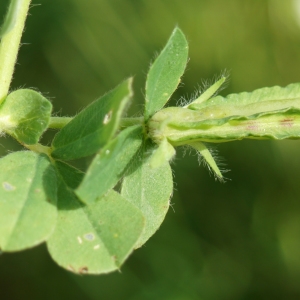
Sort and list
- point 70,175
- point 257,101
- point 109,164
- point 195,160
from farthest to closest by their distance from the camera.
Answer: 1. point 195,160
2. point 257,101
3. point 70,175
4. point 109,164

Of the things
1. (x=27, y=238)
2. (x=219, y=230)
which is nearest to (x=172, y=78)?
(x=27, y=238)

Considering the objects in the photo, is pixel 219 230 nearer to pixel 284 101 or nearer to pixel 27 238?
pixel 284 101

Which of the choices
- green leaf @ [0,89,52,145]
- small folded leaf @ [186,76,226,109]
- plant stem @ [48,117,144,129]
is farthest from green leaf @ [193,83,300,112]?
green leaf @ [0,89,52,145]

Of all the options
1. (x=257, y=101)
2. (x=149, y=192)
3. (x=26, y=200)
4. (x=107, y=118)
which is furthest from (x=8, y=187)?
(x=257, y=101)

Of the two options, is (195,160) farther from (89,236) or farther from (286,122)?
(89,236)

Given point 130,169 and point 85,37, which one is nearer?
point 130,169

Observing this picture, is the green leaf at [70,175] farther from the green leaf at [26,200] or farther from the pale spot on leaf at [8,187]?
the pale spot on leaf at [8,187]
